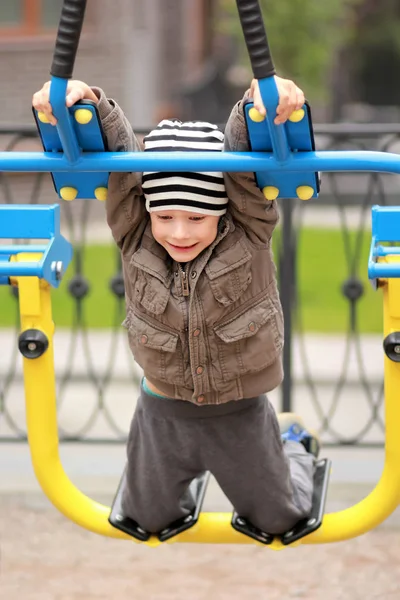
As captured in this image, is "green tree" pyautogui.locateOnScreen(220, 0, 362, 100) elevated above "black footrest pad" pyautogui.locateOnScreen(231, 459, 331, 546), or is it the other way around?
"green tree" pyautogui.locateOnScreen(220, 0, 362, 100)

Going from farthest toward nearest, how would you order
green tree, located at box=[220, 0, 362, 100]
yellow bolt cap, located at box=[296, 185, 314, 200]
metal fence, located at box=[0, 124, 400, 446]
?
green tree, located at box=[220, 0, 362, 100], metal fence, located at box=[0, 124, 400, 446], yellow bolt cap, located at box=[296, 185, 314, 200]

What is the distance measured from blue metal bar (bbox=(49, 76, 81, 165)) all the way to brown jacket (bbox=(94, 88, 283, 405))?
197mm

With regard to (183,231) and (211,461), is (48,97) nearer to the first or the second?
(183,231)

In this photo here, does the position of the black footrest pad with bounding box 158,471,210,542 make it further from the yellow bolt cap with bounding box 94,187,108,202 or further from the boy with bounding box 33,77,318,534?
the yellow bolt cap with bounding box 94,187,108,202

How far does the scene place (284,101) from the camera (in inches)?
74.5

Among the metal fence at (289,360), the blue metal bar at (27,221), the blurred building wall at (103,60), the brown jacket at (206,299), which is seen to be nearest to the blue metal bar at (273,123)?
the brown jacket at (206,299)

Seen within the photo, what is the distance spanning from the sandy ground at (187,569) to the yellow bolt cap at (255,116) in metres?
1.82

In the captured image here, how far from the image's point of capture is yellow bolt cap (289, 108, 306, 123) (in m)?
1.94

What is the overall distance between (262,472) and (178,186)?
0.73 metres

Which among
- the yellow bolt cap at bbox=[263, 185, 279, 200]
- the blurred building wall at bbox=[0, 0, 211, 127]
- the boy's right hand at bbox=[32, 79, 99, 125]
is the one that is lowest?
the yellow bolt cap at bbox=[263, 185, 279, 200]

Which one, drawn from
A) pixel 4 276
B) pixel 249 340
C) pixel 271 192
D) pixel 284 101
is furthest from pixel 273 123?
pixel 4 276

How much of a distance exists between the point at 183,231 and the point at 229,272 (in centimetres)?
15

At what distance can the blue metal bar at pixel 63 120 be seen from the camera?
6.27ft

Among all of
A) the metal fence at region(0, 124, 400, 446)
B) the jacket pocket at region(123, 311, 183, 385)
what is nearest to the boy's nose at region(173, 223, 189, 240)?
the jacket pocket at region(123, 311, 183, 385)
